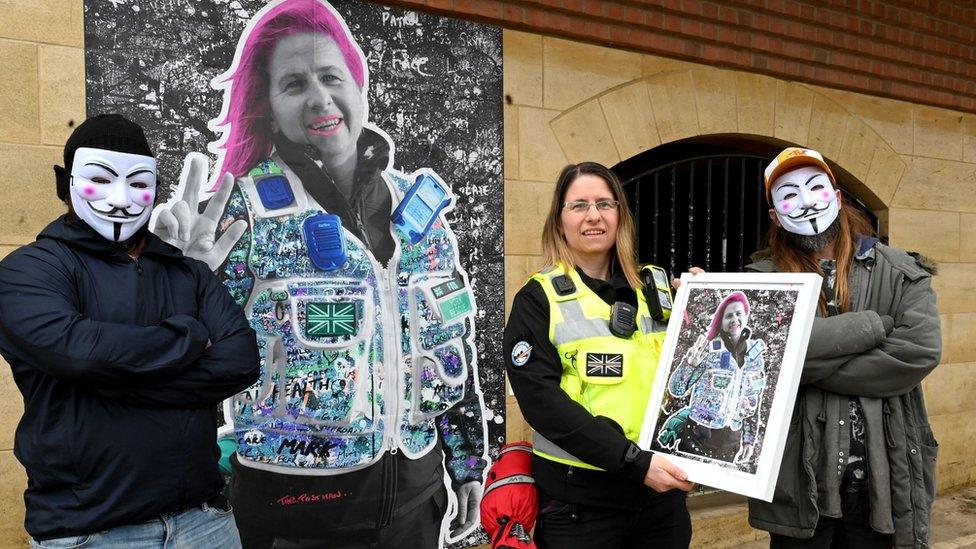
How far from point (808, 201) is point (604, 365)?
941mm

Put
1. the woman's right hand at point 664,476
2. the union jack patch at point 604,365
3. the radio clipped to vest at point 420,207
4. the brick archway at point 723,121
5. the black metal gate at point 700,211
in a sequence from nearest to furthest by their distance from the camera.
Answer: the woman's right hand at point 664,476
the union jack patch at point 604,365
the radio clipped to vest at point 420,207
the brick archway at point 723,121
the black metal gate at point 700,211

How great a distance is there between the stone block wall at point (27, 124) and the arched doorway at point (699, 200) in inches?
115

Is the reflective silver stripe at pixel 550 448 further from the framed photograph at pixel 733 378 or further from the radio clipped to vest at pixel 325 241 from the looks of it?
the radio clipped to vest at pixel 325 241

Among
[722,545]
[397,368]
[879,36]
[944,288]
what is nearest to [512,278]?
[397,368]

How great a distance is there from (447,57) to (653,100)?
139 centimetres

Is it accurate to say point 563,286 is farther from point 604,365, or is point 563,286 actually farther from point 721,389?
point 721,389

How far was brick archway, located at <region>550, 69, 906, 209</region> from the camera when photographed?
4.22 meters

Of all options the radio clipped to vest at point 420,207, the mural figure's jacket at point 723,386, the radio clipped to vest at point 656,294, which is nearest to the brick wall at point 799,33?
the radio clipped to vest at point 420,207

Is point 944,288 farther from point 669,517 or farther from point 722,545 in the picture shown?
point 669,517

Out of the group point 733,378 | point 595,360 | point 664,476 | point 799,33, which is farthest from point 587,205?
point 799,33

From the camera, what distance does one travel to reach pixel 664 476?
2.01 meters

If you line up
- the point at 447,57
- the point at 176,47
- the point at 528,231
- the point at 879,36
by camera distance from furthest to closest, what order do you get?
1. the point at 879,36
2. the point at 528,231
3. the point at 447,57
4. the point at 176,47

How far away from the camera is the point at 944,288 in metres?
5.69

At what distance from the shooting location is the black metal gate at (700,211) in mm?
4633
